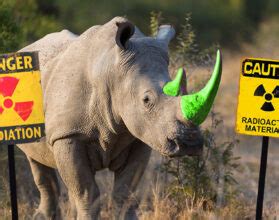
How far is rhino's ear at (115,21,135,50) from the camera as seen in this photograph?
4938 mm

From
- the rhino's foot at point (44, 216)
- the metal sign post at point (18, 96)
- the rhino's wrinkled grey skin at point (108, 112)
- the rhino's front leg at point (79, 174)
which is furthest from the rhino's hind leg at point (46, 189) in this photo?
the metal sign post at point (18, 96)

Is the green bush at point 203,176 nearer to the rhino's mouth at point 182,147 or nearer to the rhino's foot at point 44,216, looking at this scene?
the rhino's foot at point 44,216

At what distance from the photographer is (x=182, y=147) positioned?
464 centimetres

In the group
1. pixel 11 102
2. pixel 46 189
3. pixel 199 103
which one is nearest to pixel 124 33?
pixel 199 103

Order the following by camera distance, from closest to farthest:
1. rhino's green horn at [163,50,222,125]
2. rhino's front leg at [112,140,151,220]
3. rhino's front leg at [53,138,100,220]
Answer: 1. rhino's green horn at [163,50,222,125]
2. rhino's front leg at [53,138,100,220]
3. rhino's front leg at [112,140,151,220]

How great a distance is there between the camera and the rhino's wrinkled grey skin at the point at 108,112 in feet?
15.8

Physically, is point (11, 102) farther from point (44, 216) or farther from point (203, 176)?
point (203, 176)

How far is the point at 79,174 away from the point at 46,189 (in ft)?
3.36

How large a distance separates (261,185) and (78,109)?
1.34m

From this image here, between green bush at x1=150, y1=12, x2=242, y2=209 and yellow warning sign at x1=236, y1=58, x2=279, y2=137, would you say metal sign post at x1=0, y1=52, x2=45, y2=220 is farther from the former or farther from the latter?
green bush at x1=150, y1=12, x2=242, y2=209

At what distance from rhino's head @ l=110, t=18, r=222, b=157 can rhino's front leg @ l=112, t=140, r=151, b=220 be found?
59cm

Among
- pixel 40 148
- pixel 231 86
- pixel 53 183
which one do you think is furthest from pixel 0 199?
pixel 231 86

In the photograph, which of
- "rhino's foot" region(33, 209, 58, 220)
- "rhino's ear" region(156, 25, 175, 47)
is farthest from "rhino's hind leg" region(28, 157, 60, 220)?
"rhino's ear" region(156, 25, 175, 47)

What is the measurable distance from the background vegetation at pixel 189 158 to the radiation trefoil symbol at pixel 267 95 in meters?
1.14
